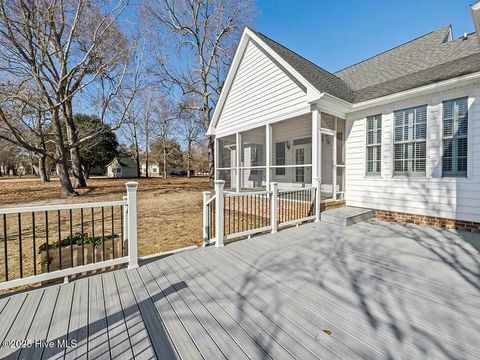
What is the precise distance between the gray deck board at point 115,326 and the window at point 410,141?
706 cm

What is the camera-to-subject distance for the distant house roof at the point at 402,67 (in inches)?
229

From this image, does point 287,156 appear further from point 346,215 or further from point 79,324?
point 79,324

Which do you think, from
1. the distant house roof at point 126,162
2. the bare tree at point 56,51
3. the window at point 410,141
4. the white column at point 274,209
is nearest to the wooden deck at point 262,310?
the white column at point 274,209

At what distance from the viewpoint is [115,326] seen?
79.5 inches

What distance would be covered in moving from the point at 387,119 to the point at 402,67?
11.4 ft

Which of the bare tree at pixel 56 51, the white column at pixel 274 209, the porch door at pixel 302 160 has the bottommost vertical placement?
the white column at pixel 274 209

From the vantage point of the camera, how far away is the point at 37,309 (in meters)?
2.27

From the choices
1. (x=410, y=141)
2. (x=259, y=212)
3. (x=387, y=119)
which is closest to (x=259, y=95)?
(x=387, y=119)

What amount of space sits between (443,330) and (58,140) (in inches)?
647

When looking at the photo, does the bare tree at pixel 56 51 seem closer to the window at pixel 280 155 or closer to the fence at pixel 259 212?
the fence at pixel 259 212

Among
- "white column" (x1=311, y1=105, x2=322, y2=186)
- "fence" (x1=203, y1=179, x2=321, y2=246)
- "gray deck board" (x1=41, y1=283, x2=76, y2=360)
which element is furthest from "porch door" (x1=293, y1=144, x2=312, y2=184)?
"gray deck board" (x1=41, y1=283, x2=76, y2=360)

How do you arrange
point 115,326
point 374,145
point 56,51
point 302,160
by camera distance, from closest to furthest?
point 115,326, point 374,145, point 302,160, point 56,51

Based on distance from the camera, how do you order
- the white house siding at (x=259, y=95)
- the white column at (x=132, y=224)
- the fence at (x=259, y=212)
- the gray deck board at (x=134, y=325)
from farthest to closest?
the white house siding at (x=259, y=95) → the fence at (x=259, y=212) → the white column at (x=132, y=224) → the gray deck board at (x=134, y=325)

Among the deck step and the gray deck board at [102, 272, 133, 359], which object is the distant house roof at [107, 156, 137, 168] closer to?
the deck step
